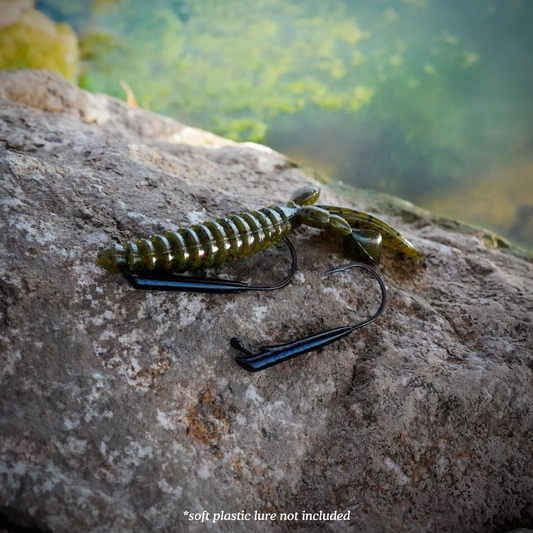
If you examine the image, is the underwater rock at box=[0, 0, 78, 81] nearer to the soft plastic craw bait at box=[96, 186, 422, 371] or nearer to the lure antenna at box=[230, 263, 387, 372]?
the soft plastic craw bait at box=[96, 186, 422, 371]

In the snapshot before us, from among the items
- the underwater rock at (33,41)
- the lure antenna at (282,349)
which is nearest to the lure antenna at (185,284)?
the lure antenna at (282,349)

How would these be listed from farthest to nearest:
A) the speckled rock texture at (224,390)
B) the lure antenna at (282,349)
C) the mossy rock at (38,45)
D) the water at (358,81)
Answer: the mossy rock at (38,45), the water at (358,81), the lure antenna at (282,349), the speckled rock texture at (224,390)

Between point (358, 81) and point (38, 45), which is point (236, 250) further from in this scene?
point (38, 45)

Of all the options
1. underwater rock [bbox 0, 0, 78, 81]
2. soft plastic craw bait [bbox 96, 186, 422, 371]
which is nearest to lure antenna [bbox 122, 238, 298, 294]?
soft plastic craw bait [bbox 96, 186, 422, 371]

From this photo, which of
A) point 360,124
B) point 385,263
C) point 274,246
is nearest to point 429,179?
point 360,124

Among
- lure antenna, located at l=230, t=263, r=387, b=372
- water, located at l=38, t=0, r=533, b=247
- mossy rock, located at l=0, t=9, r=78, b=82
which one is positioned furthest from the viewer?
mossy rock, located at l=0, t=9, r=78, b=82

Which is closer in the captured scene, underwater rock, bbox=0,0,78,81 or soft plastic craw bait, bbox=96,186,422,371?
soft plastic craw bait, bbox=96,186,422,371

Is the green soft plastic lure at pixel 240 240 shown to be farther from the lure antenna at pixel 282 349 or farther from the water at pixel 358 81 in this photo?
the water at pixel 358 81
